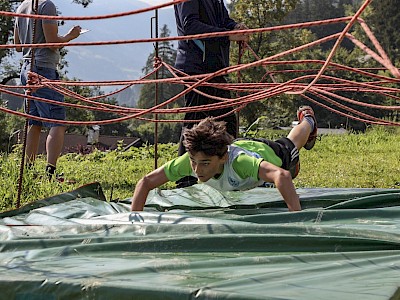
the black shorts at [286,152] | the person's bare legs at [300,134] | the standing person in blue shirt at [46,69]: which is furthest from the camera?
the standing person in blue shirt at [46,69]

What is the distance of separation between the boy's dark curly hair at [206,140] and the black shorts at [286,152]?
0.61 metres

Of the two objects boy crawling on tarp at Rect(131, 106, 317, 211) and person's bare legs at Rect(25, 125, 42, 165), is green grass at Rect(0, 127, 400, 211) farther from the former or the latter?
boy crawling on tarp at Rect(131, 106, 317, 211)

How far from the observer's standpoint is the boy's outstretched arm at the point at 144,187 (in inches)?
123

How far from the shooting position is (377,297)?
160 cm

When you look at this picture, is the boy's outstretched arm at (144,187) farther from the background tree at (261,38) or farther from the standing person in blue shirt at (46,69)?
the background tree at (261,38)

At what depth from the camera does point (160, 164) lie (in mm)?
7090

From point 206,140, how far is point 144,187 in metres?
0.38

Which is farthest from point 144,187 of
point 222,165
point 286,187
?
point 286,187

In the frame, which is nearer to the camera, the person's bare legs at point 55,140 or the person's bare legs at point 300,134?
the person's bare legs at point 300,134

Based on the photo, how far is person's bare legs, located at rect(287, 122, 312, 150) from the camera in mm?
4066

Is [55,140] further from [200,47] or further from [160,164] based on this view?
[160,164]

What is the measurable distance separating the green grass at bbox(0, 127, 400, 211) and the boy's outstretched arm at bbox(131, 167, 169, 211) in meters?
1.06

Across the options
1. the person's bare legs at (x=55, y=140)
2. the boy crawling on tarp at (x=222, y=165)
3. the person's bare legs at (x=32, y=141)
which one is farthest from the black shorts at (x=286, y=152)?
the person's bare legs at (x=32, y=141)

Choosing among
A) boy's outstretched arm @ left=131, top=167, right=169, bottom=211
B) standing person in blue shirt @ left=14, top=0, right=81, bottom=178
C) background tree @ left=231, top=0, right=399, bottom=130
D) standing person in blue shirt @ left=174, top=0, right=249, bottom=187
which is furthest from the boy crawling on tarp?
background tree @ left=231, top=0, right=399, bottom=130
